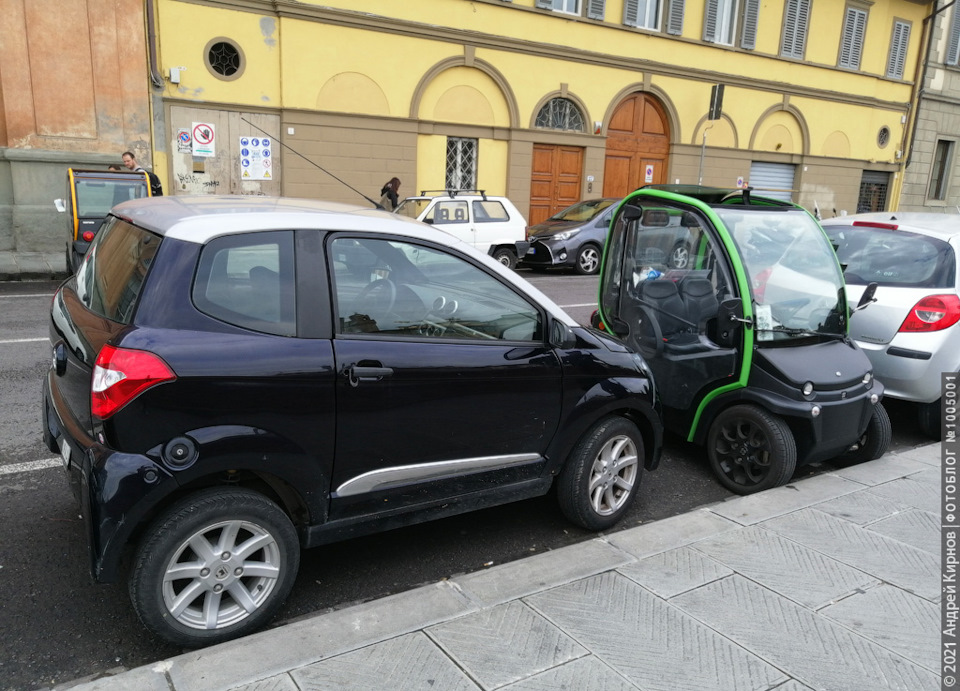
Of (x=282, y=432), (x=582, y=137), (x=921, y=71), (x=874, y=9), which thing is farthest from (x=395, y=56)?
(x=921, y=71)

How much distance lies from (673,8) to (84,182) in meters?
16.1

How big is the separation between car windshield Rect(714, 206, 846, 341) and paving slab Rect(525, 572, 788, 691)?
220 centimetres

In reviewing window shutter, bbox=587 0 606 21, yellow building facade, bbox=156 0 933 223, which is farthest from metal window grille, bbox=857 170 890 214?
window shutter, bbox=587 0 606 21

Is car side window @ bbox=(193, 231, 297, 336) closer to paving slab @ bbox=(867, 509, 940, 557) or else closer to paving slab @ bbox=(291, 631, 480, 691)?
paving slab @ bbox=(291, 631, 480, 691)

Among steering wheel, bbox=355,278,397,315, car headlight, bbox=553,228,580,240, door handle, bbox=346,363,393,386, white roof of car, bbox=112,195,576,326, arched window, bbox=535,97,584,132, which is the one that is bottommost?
car headlight, bbox=553,228,580,240

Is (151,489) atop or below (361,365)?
below

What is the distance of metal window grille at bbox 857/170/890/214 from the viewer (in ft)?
86.4

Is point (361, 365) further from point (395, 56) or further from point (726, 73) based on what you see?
point (726, 73)

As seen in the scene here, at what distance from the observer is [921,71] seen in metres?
25.7

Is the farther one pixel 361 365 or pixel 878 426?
pixel 878 426

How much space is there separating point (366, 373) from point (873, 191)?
2839 centimetres

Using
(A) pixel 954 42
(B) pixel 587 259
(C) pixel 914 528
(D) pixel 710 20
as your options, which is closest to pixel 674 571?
(C) pixel 914 528

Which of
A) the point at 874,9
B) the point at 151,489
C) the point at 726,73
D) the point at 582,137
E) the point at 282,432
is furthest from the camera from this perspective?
the point at 874,9

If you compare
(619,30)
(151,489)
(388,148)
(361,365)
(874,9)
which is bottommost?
(151,489)
